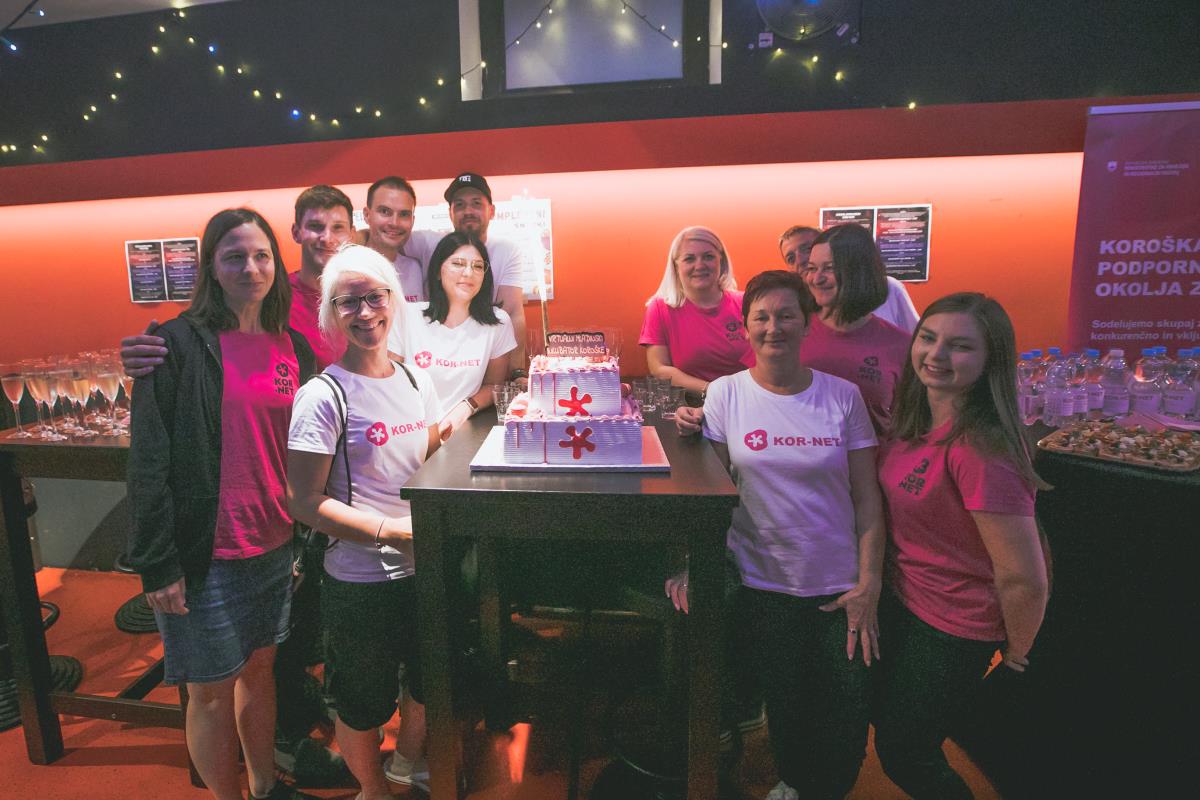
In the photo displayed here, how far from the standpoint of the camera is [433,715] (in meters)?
1.65

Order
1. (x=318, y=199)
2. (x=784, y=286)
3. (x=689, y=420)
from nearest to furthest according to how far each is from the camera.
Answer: (x=784, y=286) → (x=689, y=420) → (x=318, y=199)

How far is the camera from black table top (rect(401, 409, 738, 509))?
1437 millimetres

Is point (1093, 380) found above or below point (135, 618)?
above

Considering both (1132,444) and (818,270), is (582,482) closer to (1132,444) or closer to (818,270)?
(818,270)

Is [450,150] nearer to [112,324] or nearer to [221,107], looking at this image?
[221,107]

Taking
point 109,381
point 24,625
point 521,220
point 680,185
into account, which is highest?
point 680,185

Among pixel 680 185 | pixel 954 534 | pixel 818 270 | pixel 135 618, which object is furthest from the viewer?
pixel 680 185

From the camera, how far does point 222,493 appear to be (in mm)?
1732

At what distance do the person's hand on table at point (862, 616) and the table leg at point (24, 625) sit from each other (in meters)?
2.96

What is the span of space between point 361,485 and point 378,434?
6.1 inches

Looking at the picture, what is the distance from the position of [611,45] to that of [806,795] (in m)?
3.96

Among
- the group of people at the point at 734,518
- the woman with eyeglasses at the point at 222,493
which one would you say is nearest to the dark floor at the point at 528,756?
the group of people at the point at 734,518

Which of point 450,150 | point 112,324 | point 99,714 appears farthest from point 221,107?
point 99,714

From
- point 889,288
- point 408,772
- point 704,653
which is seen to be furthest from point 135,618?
point 889,288
